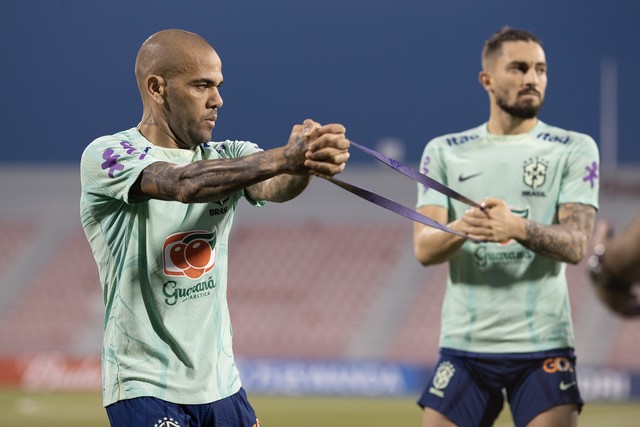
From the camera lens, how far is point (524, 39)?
5.62 meters

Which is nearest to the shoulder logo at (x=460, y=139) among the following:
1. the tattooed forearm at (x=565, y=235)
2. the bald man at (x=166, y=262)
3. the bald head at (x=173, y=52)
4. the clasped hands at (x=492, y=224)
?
the tattooed forearm at (x=565, y=235)

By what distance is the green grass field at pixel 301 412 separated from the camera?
14.2 m

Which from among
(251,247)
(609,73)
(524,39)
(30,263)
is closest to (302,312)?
(251,247)

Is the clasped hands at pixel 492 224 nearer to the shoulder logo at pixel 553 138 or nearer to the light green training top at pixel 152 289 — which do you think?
the shoulder logo at pixel 553 138

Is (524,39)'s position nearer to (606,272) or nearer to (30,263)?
(606,272)

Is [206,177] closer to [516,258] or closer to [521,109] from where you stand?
[516,258]

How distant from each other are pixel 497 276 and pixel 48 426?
9.73 meters

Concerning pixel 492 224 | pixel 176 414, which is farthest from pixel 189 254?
pixel 492 224

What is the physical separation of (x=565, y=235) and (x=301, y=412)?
11014 millimetres

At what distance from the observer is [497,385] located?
5328mm

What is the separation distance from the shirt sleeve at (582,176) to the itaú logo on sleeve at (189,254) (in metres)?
1.99

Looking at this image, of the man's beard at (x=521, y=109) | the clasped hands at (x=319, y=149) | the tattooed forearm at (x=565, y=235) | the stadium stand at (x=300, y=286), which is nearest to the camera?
the clasped hands at (x=319, y=149)

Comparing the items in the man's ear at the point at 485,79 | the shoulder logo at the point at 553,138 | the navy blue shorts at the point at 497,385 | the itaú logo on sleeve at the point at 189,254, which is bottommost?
the navy blue shorts at the point at 497,385

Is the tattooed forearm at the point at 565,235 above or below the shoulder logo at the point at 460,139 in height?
below
